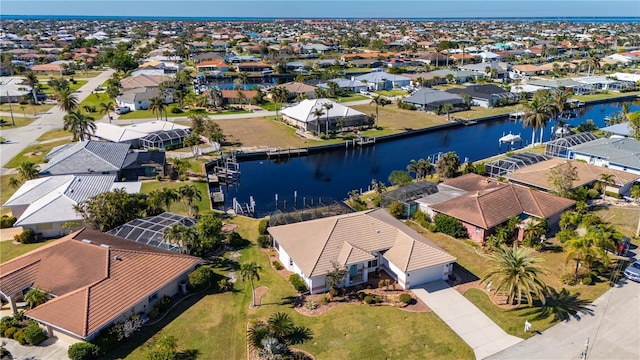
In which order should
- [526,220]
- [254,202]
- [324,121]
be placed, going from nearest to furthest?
1. [526,220]
2. [254,202]
3. [324,121]

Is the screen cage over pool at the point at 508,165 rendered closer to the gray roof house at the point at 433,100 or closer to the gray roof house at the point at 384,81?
the gray roof house at the point at 433,100

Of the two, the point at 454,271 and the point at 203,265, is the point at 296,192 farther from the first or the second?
the point at 454,271

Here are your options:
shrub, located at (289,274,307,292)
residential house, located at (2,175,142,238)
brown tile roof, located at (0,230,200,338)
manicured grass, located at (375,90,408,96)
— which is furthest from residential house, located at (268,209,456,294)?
manicured grass, located at (375,90,408,96)

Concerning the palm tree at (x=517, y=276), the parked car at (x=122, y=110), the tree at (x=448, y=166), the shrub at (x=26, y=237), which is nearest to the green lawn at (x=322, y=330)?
the palm tree at (x=517, y=276)

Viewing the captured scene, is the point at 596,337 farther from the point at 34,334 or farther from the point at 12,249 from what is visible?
the point at 12,249

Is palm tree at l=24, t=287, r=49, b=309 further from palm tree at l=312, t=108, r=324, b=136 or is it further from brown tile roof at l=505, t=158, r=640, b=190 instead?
palm tree at l=312, t=108, r=324, b=136

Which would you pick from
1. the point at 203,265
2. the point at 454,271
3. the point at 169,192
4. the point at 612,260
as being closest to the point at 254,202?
the point at 169,192
